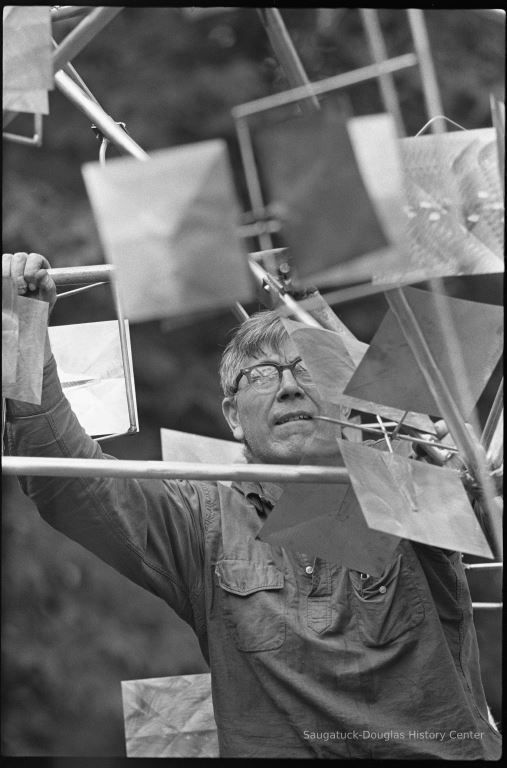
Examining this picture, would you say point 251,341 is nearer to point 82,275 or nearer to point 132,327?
point 82,275

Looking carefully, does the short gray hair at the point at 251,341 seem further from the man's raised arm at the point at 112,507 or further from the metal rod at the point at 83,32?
the metal rod at the point at 83,32

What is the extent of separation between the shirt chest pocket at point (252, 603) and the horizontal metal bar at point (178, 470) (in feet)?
1.22

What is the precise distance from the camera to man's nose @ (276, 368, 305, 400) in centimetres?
130

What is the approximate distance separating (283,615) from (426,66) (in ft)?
1.95

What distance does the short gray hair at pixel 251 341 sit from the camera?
1350 mm

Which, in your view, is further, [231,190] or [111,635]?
[111,635]

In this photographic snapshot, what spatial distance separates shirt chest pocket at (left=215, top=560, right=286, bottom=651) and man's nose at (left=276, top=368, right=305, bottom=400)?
179mm

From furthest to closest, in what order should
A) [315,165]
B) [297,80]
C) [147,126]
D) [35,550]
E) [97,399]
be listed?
1. [35,550]
2. [147,126]
3. [97,399]
4. [297,80]
5. [315,165]

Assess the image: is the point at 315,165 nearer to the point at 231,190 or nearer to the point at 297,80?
the point at 231,190

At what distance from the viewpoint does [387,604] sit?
1.19 metres

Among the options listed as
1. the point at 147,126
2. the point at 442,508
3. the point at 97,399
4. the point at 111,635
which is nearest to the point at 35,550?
the point at 111,635

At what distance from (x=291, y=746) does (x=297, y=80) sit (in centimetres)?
58

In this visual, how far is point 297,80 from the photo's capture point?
1.05m

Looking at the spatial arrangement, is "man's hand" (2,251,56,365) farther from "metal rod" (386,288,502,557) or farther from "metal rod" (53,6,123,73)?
"metal rod" (386,288,502,557)
